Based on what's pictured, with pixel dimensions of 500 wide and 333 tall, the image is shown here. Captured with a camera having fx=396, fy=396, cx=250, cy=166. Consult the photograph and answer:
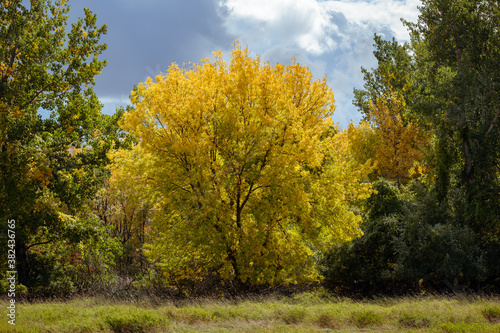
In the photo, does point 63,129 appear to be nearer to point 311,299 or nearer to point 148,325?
point 148,325

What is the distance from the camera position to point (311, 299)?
15.2m

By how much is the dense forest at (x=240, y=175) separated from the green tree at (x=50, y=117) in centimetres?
6

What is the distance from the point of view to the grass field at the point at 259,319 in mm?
9141

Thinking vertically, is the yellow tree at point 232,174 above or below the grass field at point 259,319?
above

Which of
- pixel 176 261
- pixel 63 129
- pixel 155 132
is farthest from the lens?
pixel 63 129

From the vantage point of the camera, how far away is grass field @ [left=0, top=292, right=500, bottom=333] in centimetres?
914

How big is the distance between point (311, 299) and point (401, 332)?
6.35 m

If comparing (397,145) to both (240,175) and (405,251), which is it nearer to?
(405,251)

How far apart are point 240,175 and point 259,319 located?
4873 millimetres

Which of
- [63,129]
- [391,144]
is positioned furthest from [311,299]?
[391,144]

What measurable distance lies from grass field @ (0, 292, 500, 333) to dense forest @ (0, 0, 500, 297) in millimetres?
2770

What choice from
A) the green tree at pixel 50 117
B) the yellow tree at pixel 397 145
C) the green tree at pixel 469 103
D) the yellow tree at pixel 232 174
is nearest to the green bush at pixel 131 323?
the yellow tree at pixel 232 174

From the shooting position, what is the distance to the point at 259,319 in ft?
33.2

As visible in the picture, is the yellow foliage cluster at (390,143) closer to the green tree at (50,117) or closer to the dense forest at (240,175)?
the dense forest at (240,175)
